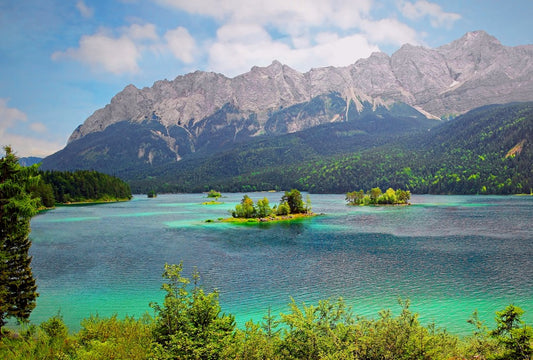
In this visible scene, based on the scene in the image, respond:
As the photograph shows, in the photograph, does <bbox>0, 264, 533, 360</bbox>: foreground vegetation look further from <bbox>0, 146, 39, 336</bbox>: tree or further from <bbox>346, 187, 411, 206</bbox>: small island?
<bbox>346, 187, 411, 206</bbox>: small island

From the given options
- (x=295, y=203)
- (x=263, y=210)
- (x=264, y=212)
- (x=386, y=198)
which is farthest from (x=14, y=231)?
(x=386, y=198)

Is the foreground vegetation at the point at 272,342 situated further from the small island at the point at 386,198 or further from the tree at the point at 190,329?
the small island at the point at 386,198

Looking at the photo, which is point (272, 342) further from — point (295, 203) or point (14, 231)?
point (295, 203)

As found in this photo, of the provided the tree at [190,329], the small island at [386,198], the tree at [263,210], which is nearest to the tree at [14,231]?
the tree at [190,329]

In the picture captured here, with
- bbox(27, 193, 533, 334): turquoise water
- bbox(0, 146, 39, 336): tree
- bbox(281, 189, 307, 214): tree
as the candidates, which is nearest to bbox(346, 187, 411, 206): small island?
bbox(281, 189, 307, 214): tree

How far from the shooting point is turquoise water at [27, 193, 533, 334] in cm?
3853

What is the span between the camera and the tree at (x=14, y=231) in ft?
87.1

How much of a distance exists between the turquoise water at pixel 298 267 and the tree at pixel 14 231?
5854 millimetres

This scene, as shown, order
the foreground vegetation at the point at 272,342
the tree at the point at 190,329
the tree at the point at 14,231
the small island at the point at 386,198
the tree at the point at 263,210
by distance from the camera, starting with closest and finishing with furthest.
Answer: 1. the tree at the point at 190,329
2. the foreground vegetation at the point at 272,342
3. the tree at the point at 14,231
4. the tree at the point at 263,210
5. the small island at the point at 386,198

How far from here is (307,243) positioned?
259 feet

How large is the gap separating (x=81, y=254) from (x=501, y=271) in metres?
66.9

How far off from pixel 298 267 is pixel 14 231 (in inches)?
1491

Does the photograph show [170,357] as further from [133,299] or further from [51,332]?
[133,299]

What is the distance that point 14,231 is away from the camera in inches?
1087
